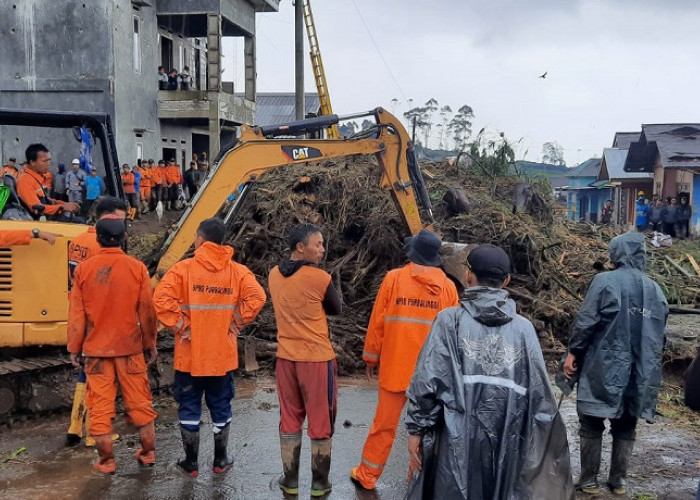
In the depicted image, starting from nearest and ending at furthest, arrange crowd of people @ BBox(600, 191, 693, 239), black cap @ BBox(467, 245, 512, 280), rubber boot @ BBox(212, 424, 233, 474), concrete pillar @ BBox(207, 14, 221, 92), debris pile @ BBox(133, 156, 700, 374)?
black cap @ BBox(467, 245, 512, 280) < rubber boot @ BBox(212, 424, 233, 474) < debris pile @ BBox(133, 156, 700, 374) < crowd of people @ BBox(600, 191, 693, 239) < concrete pillar @ BBox(207, 14, 221, 92)

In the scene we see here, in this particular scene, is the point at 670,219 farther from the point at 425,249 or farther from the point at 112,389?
the point at 112,389

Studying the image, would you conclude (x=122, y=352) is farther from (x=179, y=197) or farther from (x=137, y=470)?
(x=179, y=197)

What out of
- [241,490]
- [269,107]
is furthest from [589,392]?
[269,107]

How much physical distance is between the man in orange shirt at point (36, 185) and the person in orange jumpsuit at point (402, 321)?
3.60 meters

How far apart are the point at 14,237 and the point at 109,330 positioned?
5.65 ft

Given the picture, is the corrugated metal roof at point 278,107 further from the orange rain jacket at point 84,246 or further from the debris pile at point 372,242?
the orange rain jacket at point 84,246

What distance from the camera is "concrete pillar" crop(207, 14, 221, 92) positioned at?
80.7 ft

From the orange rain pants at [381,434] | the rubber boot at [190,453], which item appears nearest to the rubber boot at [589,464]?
the orange rain pants at [381,434]

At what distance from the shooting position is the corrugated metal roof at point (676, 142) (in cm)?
2622

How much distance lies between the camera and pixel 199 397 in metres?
5.56

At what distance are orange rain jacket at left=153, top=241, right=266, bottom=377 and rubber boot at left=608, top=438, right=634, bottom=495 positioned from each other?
293 cm

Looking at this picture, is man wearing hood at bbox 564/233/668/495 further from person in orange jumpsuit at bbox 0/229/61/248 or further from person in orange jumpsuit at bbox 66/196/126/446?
person in orange jumpsuit at bbox 0/229/61/248

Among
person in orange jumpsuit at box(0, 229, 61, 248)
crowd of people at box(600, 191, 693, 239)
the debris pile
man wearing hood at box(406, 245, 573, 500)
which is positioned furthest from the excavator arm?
crowd of people at box(600, 191, 693, 239)

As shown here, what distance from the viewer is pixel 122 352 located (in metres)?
5.54
